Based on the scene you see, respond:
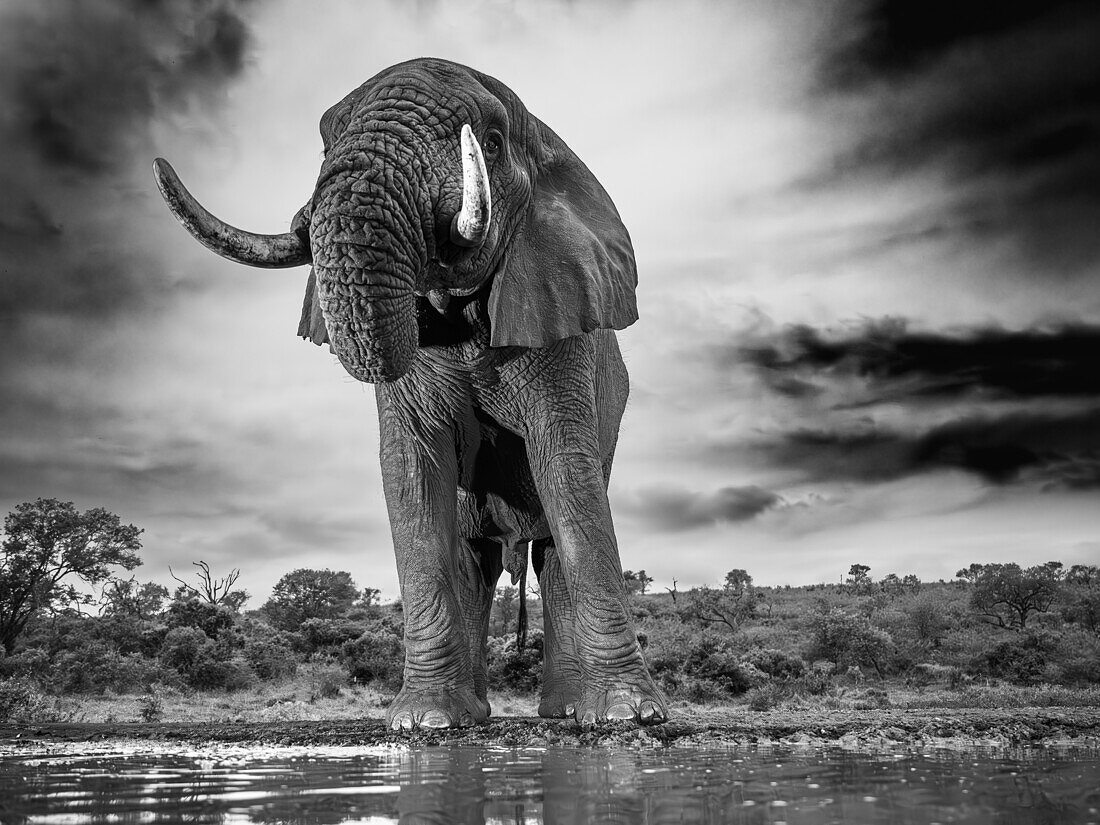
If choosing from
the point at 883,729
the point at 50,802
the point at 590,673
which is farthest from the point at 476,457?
the point at 50,802

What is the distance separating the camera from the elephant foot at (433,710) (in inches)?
199

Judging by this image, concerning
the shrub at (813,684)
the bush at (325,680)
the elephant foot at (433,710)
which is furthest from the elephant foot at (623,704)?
the bush at (325,680)

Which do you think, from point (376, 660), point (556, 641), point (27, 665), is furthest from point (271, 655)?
point (556, 641)

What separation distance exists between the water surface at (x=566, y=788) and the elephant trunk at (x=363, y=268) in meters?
1.71

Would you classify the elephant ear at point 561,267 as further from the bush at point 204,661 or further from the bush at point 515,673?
the bush at point 204,661

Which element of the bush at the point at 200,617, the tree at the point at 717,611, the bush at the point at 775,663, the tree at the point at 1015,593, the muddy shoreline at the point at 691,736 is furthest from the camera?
the tree at the point at 1015,593

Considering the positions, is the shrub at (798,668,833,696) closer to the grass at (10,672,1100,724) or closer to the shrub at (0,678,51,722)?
the grass at (10,672,1100,724)

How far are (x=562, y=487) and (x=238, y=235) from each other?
2.04 meters

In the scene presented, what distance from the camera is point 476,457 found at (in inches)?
243

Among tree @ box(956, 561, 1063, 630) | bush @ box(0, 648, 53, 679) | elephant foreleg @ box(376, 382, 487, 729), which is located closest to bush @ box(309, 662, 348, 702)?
bush @ box(0, 648, 53, 679)

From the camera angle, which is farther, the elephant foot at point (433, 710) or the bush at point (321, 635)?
the bush at point (321, 635)

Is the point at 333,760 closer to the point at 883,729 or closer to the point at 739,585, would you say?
the point at 883,729

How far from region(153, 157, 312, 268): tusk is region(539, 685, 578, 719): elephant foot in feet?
11.4

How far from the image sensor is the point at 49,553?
2136 centimetres
